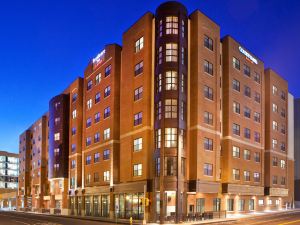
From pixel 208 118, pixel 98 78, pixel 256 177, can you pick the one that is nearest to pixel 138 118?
pixel 208 118

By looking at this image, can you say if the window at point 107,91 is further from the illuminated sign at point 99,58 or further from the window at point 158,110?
the window at point 158,110

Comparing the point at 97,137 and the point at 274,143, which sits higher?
the point at 97,137

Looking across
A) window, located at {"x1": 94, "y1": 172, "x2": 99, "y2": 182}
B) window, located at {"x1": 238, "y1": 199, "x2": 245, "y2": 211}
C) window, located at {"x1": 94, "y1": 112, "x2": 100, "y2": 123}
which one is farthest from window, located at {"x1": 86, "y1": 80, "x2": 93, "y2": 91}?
window, located at {"x1": 238, "y1": 199, "x2": 245, "y2": 211}

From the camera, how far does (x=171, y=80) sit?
56656 mm


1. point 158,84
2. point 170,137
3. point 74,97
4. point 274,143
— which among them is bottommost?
point 274,143

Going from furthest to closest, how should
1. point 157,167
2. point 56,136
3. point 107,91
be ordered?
point 56,136 → point 107,91 → point 157,167

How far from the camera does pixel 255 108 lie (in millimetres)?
74875

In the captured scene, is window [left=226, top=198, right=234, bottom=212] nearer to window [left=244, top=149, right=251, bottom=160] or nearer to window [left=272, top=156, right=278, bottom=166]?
window [left=244, top=149, right=251, bottom=160]

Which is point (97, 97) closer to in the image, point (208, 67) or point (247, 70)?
point (208, 67)

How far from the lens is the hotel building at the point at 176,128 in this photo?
5594 cm

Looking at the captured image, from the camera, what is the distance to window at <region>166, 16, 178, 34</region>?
5800 centimetres

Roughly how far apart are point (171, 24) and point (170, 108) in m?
12.4

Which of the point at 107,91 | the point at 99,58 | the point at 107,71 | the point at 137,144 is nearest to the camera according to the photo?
the point at 137,144

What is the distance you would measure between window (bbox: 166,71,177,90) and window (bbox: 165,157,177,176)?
9.97 metres
